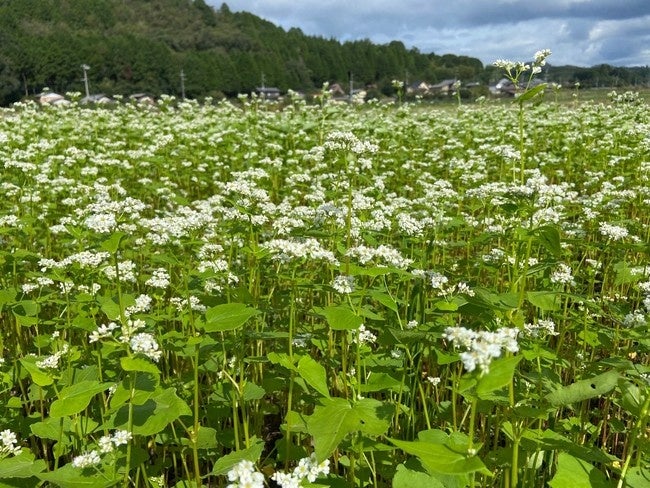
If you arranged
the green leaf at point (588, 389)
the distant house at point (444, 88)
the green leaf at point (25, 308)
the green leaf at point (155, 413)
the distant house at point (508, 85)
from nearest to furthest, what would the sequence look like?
1. the green leaf at point (588, 389)
2. the green leaf at point (155, 413)
3. the green leaf at point (25, 308)
4. the distant house at point (508, 85)
5. the distant house at point (444, 88)

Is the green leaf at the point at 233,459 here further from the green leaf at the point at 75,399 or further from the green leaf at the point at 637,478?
the green leaf at the point at 637,478

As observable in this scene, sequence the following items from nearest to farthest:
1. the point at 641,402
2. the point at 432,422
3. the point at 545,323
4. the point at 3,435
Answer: the point at 641,402
the point at 3,435
the point at 545,323
the point at 432,422

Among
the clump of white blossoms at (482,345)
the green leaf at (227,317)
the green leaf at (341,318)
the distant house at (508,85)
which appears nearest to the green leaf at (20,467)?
the green leaf at (227,317)

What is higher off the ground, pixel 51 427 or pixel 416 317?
pixel 416 317

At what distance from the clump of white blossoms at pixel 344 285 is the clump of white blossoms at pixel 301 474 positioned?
1011mm

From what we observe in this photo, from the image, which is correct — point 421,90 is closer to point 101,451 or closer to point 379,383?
point 379,383

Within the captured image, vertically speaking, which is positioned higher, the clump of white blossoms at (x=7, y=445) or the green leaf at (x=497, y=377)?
the green leaf at (x=497, y=377)

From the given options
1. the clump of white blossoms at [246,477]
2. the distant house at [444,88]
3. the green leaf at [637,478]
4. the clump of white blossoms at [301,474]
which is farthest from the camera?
the distant house at [444,88]

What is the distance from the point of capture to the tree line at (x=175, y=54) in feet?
319

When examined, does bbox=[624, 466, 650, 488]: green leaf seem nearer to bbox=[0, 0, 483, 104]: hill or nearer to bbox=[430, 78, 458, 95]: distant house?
bbox=[430, 78, 458, 95]: distant house

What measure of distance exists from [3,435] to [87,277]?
125 cm

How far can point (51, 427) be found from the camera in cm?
302

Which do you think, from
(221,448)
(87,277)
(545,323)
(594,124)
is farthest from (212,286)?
→ (594,124)

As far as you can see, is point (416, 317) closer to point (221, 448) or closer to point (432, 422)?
point (432, 422)
